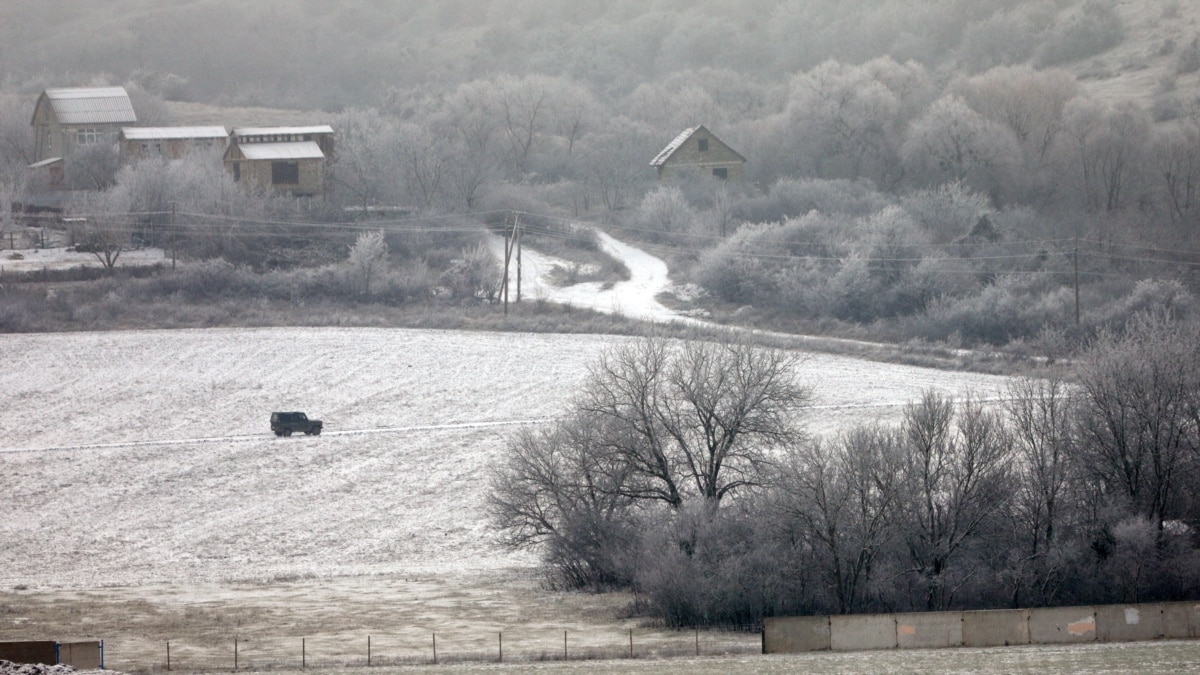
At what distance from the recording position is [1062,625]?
24.8 meters

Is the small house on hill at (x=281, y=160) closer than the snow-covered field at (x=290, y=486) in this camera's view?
No

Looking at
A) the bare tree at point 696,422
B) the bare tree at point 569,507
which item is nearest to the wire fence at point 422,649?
the bare tree at point 569,507

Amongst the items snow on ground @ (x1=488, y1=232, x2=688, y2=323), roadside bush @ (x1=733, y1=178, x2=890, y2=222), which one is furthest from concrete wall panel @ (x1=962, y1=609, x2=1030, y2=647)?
roadside bush @ (x1=733, y1=178, x2=890, y2=222)

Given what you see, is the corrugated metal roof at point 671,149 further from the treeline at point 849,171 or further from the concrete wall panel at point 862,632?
the concrete wall panel at point 862,632

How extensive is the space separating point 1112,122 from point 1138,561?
61.2 m

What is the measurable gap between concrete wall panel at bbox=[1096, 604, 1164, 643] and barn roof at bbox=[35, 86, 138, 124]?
70505mm

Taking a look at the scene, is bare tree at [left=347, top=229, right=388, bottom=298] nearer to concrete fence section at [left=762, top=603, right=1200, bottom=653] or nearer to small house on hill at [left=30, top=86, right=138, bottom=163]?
small house on hill at [left=30, top=86, right=138, bottom=163]

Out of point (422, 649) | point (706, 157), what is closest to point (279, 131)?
point (706, 157)

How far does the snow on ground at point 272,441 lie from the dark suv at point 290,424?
0.50 metres

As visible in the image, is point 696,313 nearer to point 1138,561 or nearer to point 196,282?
point 196,282

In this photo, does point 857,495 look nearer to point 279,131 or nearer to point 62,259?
point 62,259

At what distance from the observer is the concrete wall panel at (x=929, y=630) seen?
81.3ft

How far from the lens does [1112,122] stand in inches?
3354

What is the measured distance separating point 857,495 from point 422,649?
9920 millimetres
